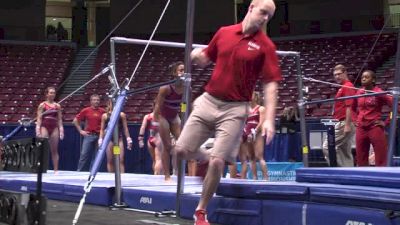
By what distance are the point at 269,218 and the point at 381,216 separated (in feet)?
3.38

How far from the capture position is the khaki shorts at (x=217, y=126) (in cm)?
420

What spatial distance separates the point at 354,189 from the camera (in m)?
3.79

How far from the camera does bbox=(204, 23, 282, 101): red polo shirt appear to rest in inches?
163

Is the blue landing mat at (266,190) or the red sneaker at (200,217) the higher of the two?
the blue landing mat at (266,190)

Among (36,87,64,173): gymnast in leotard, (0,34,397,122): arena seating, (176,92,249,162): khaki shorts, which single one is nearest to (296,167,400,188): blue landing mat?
(176,92,249,162): khaki shorts

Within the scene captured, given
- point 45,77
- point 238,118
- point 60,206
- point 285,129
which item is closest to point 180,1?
point 45,77

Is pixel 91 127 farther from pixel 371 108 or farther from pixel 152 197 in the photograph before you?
pixel 371 108

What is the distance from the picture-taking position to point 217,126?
14.0 ft

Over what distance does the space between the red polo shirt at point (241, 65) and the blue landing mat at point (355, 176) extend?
76 cm

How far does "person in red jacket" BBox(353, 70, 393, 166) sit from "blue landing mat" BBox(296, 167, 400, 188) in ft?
8.20

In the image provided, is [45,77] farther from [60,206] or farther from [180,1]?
[60,206]

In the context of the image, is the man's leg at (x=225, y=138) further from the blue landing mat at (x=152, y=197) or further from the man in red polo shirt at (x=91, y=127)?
the man in red polo shirt at (x=91, y=127)

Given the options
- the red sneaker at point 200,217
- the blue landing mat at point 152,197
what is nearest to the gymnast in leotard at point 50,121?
the blue landing mat at point 152,197

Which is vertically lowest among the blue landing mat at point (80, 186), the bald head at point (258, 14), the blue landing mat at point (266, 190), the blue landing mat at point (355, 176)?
the blue landing mat at point (80, 186)
